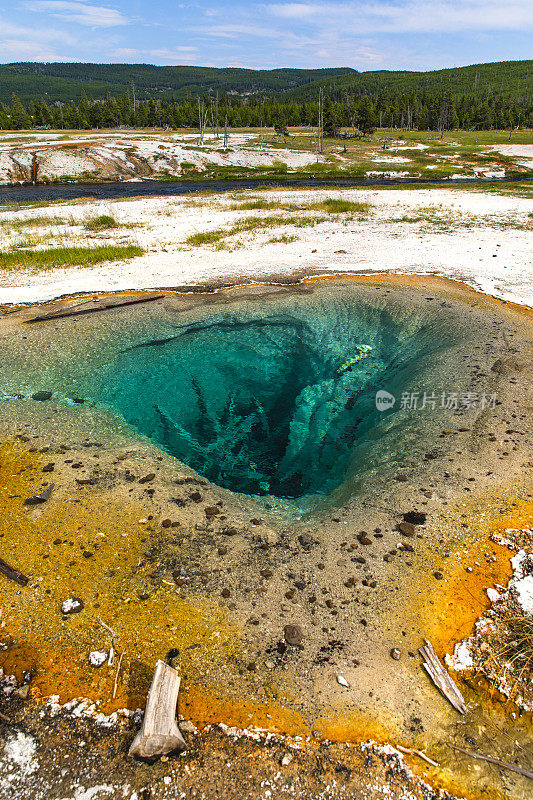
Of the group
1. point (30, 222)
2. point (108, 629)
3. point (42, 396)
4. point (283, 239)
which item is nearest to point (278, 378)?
point (42, 396)

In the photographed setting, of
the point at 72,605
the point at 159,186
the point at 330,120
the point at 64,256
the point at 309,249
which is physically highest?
the point at 330,120

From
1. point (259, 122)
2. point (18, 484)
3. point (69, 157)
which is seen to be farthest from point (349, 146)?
point (18, 484)

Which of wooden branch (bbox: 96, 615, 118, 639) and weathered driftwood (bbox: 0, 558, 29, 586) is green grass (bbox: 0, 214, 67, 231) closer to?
weathered driftwood (bbox: 0, 558, 29, 586)

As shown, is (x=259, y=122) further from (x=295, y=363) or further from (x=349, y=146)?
(x=295, y=363)

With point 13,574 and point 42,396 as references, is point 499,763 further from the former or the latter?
point 42,396

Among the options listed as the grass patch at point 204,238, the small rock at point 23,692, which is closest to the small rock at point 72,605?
the small rock at point 23,692

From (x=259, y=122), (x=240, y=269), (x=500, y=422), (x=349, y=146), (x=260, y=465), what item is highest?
(x=259, y=122)

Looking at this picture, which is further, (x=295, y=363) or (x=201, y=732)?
(x=295, y=363)
